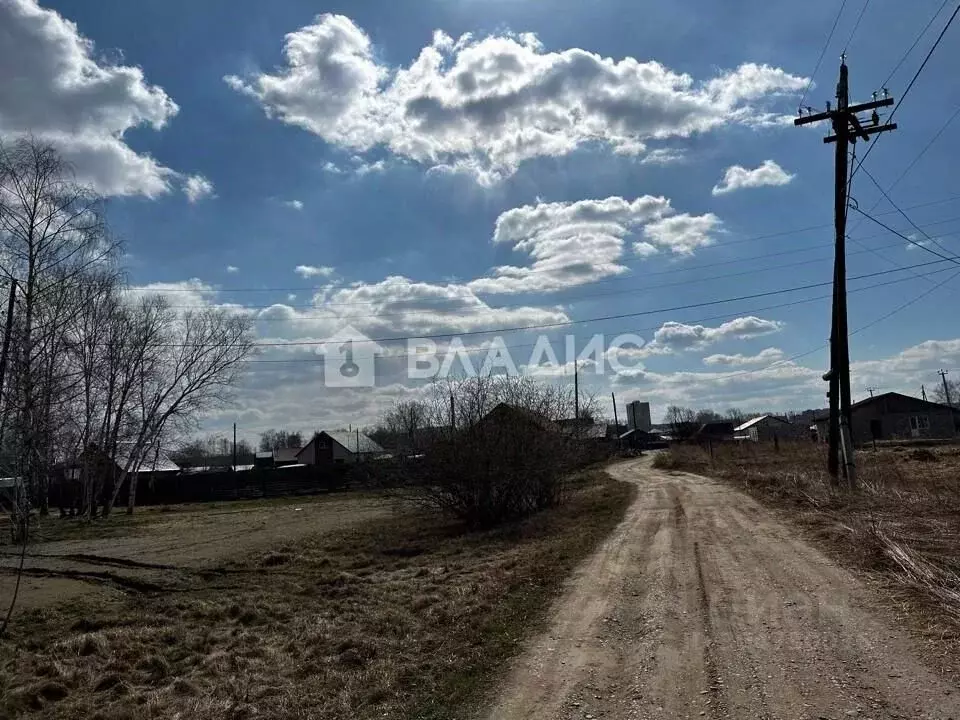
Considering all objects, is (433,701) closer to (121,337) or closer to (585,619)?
(585,619)

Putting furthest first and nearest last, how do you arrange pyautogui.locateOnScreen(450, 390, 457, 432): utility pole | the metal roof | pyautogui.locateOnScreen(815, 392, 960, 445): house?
the metal roof → pyautogui.locateOnScreen(815, 392, 960, 445): house → pyautogui.locateOnScreen(450, 390, 457, 432): utility pole

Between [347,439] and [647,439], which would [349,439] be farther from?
[647,439]

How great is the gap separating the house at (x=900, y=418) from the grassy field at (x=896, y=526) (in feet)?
140

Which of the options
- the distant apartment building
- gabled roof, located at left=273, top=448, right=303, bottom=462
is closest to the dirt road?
the distant apartment building

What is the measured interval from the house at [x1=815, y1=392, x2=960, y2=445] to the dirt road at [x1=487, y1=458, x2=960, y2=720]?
5485cm

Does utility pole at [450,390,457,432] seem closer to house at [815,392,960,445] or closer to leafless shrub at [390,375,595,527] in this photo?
leafless shrub at [390,375,595,527]

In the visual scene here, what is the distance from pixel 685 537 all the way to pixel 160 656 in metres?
8.04

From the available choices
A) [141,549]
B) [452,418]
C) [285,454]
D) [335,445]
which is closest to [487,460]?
[452,418]

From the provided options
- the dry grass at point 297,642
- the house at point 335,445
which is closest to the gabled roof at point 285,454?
the house at point 335,445

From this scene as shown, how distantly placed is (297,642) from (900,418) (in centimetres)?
6373

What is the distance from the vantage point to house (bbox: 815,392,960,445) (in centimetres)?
5628

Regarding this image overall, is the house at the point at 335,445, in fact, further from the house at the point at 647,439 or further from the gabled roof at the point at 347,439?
the house at the point at 647,439

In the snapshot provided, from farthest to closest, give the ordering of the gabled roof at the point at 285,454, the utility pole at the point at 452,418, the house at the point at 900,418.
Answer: the gabled roof at the point at 285,454
the house at the point at 900,418
the utility pole at the point at 452,418

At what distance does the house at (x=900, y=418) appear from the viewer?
56.3 m
